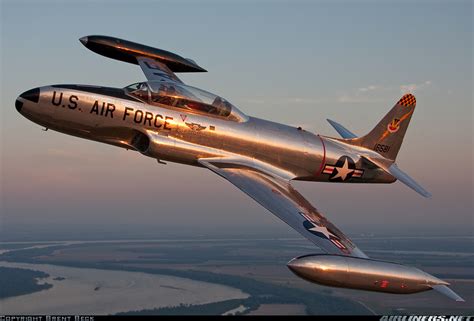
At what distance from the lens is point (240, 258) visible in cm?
10469

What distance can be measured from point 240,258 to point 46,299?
47345 millimetres

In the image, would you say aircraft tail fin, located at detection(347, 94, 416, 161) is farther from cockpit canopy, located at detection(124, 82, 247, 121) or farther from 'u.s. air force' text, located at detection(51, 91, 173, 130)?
'u.s. air force' text, located at detection(51, 91, 173, 130)

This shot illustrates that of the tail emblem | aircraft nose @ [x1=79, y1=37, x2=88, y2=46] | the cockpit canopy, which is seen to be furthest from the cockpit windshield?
the tail emblem

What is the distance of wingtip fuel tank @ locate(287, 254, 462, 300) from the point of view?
405 inches

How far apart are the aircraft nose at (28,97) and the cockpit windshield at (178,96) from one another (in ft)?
7.78

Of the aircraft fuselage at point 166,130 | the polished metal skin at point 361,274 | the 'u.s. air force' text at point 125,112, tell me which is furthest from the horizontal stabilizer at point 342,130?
the polished metal skin at point 361,274

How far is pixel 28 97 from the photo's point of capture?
531 inches

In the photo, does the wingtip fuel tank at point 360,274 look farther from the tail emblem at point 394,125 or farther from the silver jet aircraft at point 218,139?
the tail emblem at point 394,125

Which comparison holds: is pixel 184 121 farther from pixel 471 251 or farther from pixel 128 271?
pixel 471 251

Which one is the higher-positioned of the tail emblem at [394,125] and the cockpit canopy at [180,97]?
the tail emblem at [394,125]

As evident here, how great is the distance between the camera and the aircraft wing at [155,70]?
18141 millimetres

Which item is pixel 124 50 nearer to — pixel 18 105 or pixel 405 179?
pixel 18 105

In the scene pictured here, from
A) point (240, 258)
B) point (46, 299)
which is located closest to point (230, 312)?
point (46, 299)

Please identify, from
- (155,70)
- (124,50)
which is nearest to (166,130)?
(155,70)
